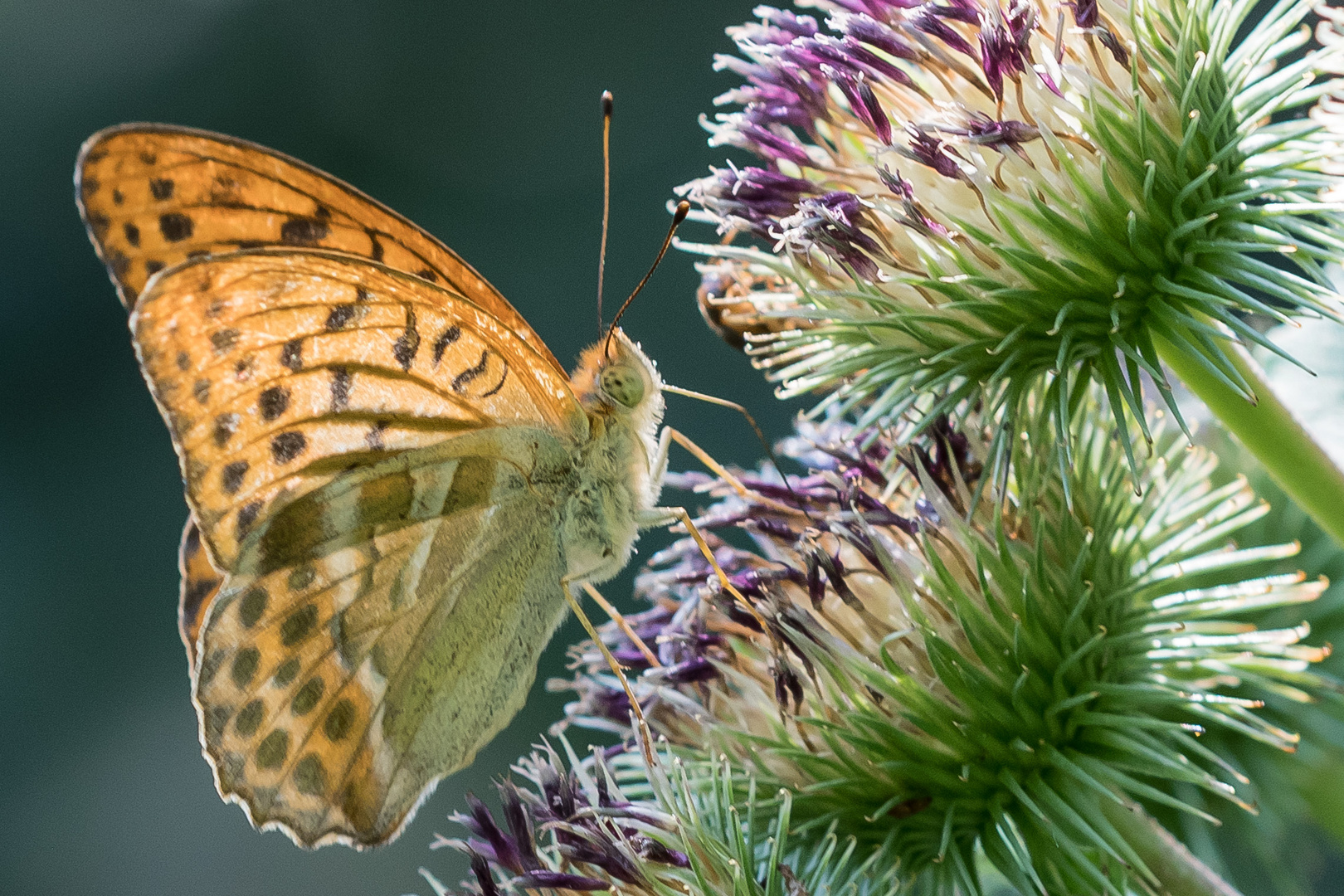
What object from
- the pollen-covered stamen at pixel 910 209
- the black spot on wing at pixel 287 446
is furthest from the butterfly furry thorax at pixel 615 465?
the pollen-covered stamen at pixel 910 209

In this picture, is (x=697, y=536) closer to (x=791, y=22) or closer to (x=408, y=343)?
(x=408, y=343)

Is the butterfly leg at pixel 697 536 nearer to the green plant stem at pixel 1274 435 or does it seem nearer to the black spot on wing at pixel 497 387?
the black spot on wing at pixel 497 387

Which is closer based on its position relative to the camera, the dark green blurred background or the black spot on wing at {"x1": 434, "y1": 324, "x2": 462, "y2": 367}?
the black spot on wing at {"x1": 434, "y1": 324, "x2": 462, "y2": 367}

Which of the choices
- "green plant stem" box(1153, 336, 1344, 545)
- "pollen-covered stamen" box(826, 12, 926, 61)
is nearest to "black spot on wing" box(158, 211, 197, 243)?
"pollen-covered stamen" box(826, 12, 926, 61)

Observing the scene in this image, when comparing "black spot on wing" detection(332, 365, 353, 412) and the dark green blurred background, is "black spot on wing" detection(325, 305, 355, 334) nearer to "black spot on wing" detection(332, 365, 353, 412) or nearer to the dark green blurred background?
"black spot on wing" detection(332, 365, 353, 412)

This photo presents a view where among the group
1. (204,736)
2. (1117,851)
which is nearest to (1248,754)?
(1117,851)

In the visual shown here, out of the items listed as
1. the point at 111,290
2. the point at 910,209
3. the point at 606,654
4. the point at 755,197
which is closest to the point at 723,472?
the point at 606,654

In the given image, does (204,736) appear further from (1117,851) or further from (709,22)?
(709,22)
